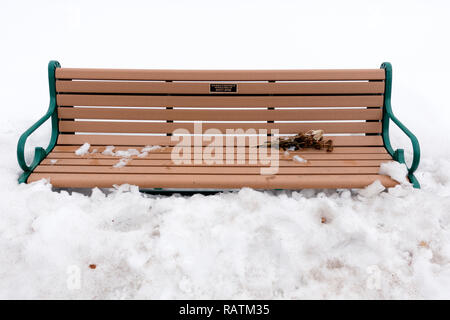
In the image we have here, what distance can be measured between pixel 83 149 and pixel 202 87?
1134 mm

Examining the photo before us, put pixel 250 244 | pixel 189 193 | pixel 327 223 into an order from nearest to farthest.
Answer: pixel 250 244 → pixel 327 223 → pixel 189 193

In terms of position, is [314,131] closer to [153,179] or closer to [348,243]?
[348,243]

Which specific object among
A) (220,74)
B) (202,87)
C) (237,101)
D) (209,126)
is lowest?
(209,126)

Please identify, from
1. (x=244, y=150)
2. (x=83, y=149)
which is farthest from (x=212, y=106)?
(x=83, y=149)

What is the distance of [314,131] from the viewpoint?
2979 mm

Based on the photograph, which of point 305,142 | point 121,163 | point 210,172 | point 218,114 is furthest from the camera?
point 218,114

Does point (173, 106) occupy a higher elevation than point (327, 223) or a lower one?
higher

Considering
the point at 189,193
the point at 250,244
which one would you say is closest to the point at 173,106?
the point at 189,193

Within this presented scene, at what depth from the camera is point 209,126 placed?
3062mm

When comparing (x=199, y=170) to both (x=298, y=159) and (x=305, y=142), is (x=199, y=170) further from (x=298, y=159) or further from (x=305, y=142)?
(x=305, y=142)

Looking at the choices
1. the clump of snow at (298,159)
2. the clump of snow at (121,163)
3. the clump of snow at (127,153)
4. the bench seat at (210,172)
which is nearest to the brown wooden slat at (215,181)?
the bench seat at (210,172)

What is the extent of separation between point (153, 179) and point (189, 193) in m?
0.34

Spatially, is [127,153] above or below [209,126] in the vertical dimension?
below
